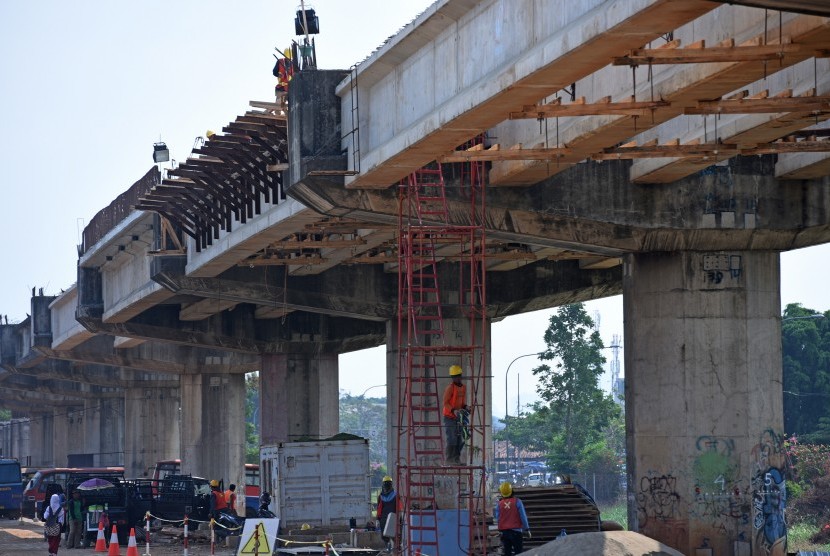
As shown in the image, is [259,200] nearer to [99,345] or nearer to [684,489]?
[684,489]

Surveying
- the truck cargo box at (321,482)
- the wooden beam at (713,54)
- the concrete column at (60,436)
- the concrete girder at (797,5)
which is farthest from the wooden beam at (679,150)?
the concrete column at (60,436)

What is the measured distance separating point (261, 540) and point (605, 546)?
20.2 feet

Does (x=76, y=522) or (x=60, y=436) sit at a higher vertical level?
(x=60, y=436)

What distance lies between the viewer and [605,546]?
22.7 metres

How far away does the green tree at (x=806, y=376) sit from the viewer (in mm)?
93375

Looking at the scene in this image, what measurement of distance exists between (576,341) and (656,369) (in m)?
69.6

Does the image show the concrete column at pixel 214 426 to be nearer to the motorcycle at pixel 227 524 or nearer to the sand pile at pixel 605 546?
the motorcycle at pixel 227 524

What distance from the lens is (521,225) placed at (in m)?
27.6

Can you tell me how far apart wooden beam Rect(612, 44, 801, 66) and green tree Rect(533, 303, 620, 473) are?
7687 centimetres

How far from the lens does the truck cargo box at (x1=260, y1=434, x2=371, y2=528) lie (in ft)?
119

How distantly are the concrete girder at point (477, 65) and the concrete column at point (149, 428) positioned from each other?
52.7 metres

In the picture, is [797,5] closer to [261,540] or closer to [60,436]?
[261,540]

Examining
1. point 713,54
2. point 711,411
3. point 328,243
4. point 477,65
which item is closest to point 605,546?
point 711,411

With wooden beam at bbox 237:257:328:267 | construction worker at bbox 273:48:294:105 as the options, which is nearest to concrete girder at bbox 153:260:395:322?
wooden beam at bbox 237:257:328:267
